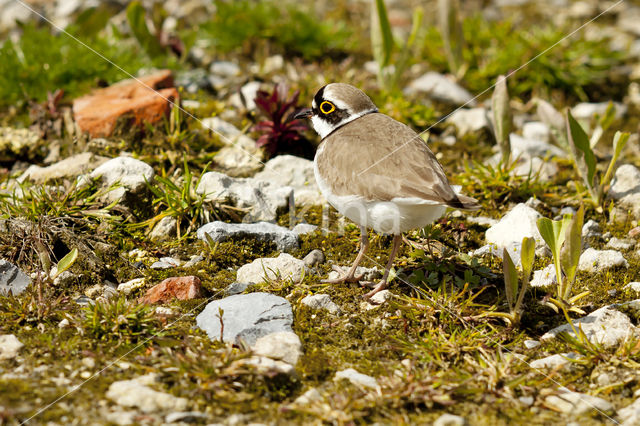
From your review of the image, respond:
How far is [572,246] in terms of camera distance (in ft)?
14.9

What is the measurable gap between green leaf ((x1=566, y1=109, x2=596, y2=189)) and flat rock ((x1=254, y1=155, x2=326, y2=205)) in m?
2.64

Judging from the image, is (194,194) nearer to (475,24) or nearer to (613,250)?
(613,250)

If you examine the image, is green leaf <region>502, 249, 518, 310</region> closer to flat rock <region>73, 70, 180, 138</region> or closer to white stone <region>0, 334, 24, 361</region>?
white stone <region>0, 334, 24, 361</region>

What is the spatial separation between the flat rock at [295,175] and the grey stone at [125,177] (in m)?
1.35

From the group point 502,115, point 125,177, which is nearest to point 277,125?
point 125,177

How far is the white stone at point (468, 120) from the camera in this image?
A: 26.4 feet

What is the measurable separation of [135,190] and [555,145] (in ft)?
17.4

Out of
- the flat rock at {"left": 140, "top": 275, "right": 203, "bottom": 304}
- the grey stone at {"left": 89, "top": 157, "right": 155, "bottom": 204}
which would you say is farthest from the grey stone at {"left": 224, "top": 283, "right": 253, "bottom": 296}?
the grey stone at {"left": 89, "top": 157, "right": 155, "bottom": 204}

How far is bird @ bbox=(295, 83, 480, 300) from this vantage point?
466 centimetres

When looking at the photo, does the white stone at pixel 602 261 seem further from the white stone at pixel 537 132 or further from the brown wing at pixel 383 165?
the white stone at pixel 537 132

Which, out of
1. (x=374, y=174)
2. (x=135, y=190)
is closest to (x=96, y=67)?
(x=135, y=190)

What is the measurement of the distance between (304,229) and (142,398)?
8.91 feet

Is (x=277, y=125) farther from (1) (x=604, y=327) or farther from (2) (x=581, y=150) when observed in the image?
(1) (x=604, y=327)

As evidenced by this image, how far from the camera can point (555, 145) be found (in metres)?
7.98
